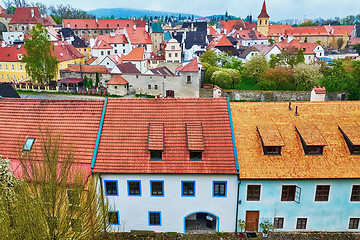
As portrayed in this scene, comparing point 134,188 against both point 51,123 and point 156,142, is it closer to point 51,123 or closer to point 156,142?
point 156,142

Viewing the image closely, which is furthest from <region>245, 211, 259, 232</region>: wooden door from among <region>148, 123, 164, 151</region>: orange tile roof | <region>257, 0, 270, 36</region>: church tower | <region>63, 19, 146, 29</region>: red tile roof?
<region>257, 0, 270, 36</region>: church tower

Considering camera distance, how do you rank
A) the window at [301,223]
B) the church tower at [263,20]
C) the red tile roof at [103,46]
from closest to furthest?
the window at [301,223] → the red tile roof at [103,46] → the church tower at [263,20]

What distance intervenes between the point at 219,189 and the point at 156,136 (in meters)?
4.96

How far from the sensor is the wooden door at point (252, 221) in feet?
61.0

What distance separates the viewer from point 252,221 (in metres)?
18.7

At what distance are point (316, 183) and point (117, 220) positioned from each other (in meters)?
12.0

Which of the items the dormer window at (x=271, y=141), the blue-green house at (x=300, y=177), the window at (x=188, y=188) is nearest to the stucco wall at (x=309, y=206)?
the blue-green house at (x=300, y=177)

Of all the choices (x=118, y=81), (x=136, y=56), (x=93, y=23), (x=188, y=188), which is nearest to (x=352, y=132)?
(x=188, y=188)

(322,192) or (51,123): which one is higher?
(51,123)

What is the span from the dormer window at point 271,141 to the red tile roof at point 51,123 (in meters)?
10.5

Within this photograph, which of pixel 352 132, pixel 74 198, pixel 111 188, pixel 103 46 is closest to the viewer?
pixel 74 198

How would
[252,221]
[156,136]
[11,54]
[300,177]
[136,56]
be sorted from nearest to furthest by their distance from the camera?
[300,177]
[252,221]
[156,136]
[11,54]
[136,56]

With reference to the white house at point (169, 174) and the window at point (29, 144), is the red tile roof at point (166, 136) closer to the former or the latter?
the white house at point (169, 174)

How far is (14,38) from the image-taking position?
305 feet
